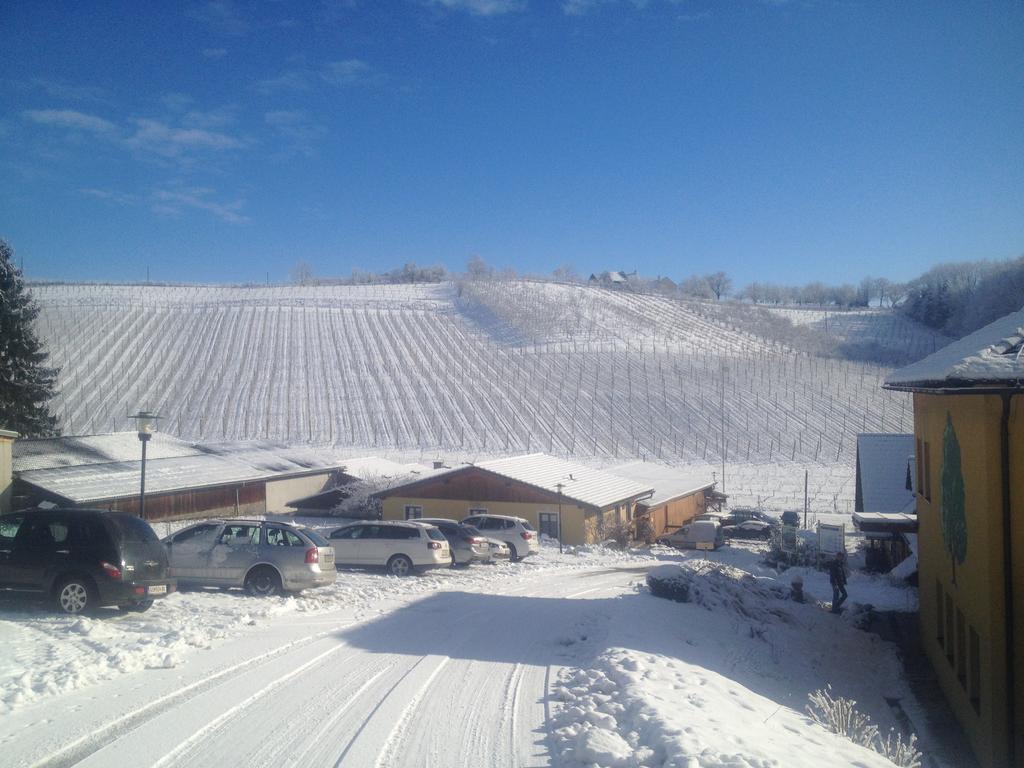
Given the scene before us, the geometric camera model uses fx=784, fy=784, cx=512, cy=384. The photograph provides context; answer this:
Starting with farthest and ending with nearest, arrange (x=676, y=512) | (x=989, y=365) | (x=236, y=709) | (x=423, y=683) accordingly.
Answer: (x=676, y=512), (x=989, y=365), (x=423, y=683), (x=236, y=709)

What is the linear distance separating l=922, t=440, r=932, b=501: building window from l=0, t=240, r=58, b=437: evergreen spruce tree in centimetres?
3617

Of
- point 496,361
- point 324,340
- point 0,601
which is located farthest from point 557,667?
point 324,340

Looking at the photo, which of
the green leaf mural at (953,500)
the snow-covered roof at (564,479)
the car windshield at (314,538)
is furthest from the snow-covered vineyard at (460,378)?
the green leaf mural at (953,500)

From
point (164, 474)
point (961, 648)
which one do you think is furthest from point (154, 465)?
point (961, 648)

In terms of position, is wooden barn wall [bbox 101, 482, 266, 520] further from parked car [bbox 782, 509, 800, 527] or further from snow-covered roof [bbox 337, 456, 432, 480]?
parked car [bbox 782, 509, 800, 527]

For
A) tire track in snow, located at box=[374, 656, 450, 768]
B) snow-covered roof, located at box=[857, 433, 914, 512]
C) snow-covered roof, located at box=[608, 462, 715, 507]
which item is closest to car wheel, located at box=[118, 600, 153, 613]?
tire track in snow, located at box=[374, 656, 450, 768]

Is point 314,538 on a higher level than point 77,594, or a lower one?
higher

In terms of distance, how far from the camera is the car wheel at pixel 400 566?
61.4ft

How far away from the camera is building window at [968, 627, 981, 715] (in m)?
11.3

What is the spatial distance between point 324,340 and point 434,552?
215 ft

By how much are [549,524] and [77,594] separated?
23083 millimetres

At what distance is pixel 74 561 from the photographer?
1124cm

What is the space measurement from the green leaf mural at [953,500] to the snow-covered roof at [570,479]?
712 inches

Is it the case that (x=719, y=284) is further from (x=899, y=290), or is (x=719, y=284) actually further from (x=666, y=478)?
(x=666, y=478)
